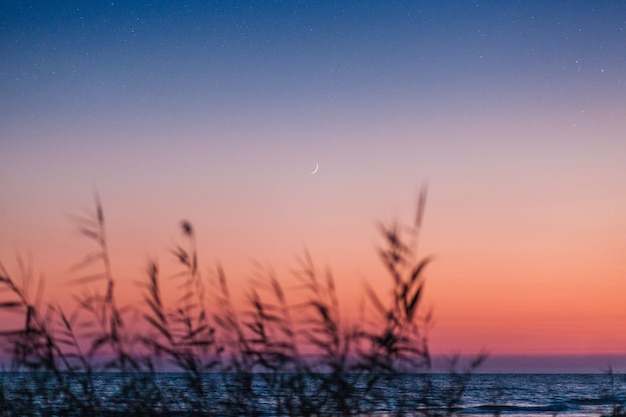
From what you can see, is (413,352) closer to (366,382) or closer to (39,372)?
(366,382)

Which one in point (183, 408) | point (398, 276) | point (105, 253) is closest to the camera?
point (398, 276)

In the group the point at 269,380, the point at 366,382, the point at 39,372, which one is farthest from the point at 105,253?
the point at 366,382

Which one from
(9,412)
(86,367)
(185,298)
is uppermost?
(185,298)

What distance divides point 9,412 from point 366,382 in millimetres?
4118

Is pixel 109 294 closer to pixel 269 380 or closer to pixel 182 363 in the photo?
pixel 182 363

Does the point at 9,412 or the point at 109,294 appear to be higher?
the point at 109,294

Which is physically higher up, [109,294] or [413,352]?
[109,294]

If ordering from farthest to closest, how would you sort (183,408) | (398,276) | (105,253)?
(183,408), (105,253), (398,276)

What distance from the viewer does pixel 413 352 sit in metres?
6.92

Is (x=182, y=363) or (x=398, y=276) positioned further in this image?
(x=182, y=363)

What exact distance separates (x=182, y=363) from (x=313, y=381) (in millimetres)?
1362

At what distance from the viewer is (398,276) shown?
6.78m

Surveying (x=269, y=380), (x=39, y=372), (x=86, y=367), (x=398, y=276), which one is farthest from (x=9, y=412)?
(x=398, y=276)

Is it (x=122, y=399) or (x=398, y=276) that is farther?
(x=122, y=399)
